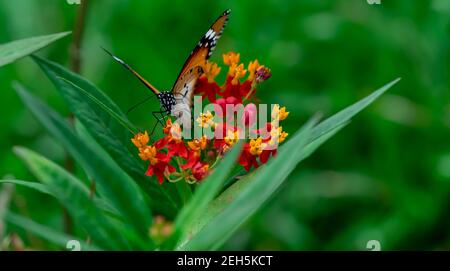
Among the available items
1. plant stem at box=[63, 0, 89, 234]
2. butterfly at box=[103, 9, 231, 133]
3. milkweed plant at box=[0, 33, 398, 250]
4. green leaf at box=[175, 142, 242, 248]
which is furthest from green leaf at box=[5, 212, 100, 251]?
plant stem at box=[63, 0, 89, 234]

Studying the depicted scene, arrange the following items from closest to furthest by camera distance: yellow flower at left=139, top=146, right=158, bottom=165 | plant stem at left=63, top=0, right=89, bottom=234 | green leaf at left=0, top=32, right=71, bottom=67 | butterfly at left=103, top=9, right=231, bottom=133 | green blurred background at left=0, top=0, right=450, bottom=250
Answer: green leaf at left=0, top=32, right=71, bottom=67 → yellow flower at left=139, top=146, right=158, bottom=165 → butterfly at left=103, top=9, right=231, bottom=133 → plant stem at left=63, top=0, right=89, bottom=234 → green blurred background at left=0, top=0, right=450, bottom=250

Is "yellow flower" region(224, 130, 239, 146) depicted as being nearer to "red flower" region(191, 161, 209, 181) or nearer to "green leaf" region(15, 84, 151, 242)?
"red flower" region(191, 161, 209, 181)

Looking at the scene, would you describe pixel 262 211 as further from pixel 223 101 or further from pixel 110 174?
pixel 110 174

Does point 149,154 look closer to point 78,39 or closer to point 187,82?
point 187,82

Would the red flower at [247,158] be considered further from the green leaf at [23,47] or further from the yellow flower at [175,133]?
the green leaf at [23,47]

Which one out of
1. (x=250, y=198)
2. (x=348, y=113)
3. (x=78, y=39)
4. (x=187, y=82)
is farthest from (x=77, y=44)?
(x=250, y=198)
